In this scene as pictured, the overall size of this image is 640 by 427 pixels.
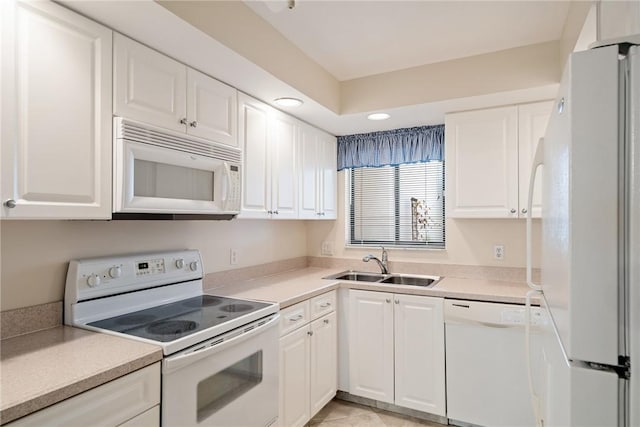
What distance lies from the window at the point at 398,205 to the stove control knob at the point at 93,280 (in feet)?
7.23

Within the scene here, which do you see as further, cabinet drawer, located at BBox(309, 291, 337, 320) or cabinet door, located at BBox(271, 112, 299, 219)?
cabinet door, located at BBox(271, 112, 299, 219)

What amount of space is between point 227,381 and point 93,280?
2.46 ft

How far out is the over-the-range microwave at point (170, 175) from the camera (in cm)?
148

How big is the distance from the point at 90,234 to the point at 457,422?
2464mm

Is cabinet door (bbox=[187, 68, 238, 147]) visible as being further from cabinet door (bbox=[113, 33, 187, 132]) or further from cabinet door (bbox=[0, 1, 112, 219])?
cabinet door (bbox=[0, 1, 112, 219])

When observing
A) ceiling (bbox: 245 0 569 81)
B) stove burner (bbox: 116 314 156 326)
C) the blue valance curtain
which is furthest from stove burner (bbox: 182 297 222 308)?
the blue valance curtain

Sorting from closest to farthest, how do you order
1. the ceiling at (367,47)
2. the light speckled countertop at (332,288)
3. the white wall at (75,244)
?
the white wall at (75,244)
the ceiling at (367,47)
the light speckled countertop at (332,288)

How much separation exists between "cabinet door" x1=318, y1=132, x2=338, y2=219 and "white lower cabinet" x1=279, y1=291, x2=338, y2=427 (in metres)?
0.86

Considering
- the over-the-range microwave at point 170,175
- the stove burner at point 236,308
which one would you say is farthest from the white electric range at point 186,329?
the over-the-range microwave at point 170,175

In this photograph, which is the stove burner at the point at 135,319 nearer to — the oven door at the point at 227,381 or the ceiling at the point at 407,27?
the oven door at the point at 227,381

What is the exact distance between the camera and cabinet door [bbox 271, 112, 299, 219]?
250cm

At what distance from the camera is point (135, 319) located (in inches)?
65.7

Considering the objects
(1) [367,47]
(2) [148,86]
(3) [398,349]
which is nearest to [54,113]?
(2) [148,86]

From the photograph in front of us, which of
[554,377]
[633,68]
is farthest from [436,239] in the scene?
[633,68]
